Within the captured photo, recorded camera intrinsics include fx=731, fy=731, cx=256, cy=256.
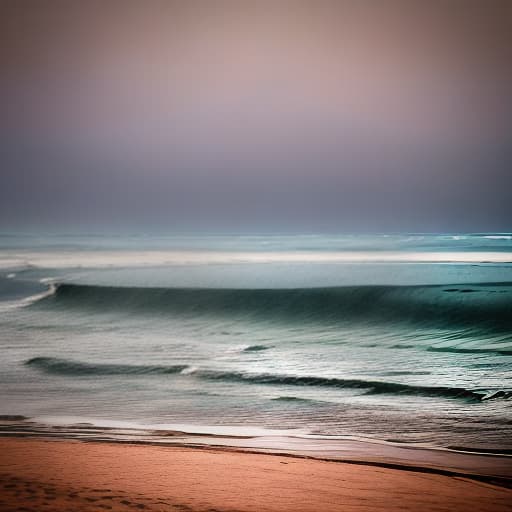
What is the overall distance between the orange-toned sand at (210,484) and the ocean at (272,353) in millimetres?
1925

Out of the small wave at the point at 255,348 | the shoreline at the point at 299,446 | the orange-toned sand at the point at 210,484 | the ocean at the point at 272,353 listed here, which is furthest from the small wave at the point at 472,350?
the orange-toned sand at the point at 210,484

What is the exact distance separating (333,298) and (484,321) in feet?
19.1

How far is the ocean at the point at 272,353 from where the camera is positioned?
10.7m

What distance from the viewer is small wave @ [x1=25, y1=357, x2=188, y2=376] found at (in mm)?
14609

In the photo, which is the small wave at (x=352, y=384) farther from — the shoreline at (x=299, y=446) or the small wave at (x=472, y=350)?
the small wave at (x=472, y=350)

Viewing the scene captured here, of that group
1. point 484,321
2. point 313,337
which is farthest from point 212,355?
point 484,321

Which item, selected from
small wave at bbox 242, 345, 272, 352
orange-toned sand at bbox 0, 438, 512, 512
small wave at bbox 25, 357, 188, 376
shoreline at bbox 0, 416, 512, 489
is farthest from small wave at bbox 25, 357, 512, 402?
Answer: orange-toned sand at bbox 0, 438, 512, 512

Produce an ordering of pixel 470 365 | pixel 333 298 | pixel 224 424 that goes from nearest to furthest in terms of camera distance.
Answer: pixel 224 424, pixel 470 365, pixel 333 298

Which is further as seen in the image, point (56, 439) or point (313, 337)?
point (313, 337)

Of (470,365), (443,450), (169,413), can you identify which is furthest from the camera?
(470,365)

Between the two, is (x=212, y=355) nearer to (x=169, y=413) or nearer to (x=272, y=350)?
(x=272, y=350)

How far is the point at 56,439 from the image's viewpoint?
29.7 ft

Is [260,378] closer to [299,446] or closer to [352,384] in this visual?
[352,384]

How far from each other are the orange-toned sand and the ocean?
1925 mm
